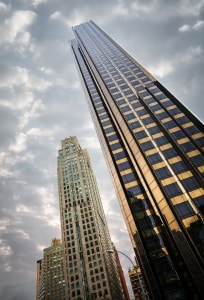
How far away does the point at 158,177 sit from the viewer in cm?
4494

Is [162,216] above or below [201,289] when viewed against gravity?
above

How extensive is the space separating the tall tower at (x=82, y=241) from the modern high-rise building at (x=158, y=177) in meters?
60.3

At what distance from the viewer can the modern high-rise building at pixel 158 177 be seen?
37.2 metres

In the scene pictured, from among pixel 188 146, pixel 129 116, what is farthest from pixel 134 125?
pixel 188 146

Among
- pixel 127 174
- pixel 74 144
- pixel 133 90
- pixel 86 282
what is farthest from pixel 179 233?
pixel 74 144

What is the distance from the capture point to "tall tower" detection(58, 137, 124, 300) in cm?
9569

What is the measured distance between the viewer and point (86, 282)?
3816 inches

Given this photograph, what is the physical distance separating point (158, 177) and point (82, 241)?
75813mm

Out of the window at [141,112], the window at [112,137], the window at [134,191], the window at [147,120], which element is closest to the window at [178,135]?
the window at [147,120]

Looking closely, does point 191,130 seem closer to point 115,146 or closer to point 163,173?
point 163,173

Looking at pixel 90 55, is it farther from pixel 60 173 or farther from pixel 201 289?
pixel 201 289

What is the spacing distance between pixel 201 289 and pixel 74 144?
130m

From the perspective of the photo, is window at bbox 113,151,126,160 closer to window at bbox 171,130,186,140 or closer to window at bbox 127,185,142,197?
window at bbox 127,185,142,197

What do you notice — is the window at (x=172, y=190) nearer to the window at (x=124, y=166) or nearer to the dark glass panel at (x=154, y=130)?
the window at (x=124, y=166)
